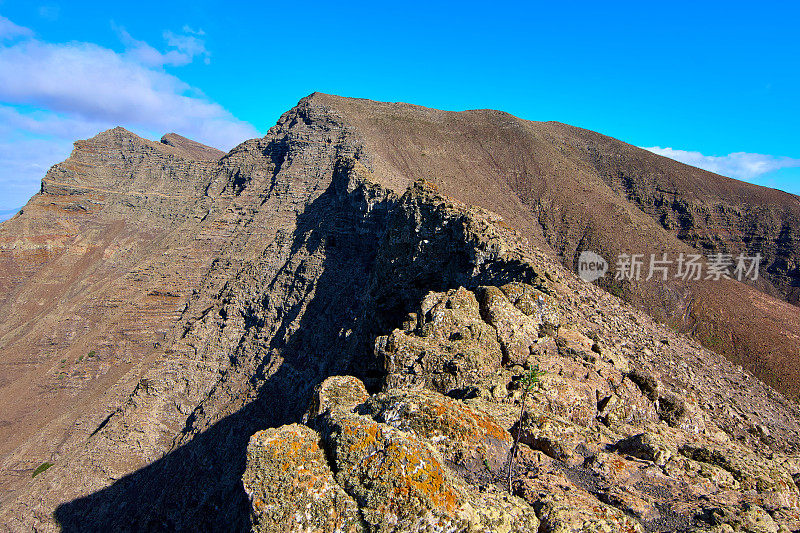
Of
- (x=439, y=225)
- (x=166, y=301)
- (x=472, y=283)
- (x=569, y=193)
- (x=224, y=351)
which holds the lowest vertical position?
(x=224, y=351)

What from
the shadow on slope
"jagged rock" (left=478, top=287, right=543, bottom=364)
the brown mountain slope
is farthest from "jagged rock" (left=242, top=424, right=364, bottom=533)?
the brown mountain slope

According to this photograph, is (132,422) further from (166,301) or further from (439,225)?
(439,225)

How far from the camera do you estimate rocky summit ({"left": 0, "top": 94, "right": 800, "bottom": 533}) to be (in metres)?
11.1

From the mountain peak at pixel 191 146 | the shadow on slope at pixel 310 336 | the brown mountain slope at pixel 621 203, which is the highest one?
the mountain peak at pixel 191 146

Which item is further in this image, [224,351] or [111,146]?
[111,146]

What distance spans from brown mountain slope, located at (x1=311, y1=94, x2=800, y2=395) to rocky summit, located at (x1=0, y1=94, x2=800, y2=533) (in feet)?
1.66

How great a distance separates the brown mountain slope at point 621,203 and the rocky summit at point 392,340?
51 cm

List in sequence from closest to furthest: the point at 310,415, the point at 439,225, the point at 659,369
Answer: the point at 310,415 → the point at 659,369 → the point at 439,225

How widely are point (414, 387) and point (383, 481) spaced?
726 centimetres

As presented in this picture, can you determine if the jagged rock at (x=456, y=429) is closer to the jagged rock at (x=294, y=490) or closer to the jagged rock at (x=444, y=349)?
the jagged rock at (x=294, y=490)

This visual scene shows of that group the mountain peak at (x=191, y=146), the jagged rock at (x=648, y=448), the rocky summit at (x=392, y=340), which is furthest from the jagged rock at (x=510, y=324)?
the mountain peak at (x=191, y=146)

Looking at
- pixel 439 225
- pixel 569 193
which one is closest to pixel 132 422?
pixel 439 225

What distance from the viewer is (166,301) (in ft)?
197

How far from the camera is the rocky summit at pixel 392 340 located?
1107 cm
